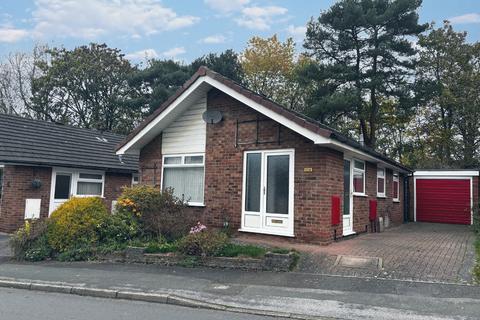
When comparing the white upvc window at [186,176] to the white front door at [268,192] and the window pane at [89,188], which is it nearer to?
the white front door at [268,192]

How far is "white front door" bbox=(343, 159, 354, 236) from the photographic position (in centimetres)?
1212

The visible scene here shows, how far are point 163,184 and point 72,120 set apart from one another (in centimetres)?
2737

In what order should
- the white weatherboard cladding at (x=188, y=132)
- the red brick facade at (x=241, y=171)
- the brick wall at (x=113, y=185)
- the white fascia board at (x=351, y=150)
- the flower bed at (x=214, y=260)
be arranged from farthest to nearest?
the brick wall at (x=113, y=185) < the white weatherboard cladding at (x=188, y=132) < the red brick facade at (x=241, y=171) < the white fascia board at (x=351, y=150) < the flower bed at (x=214, y=260)

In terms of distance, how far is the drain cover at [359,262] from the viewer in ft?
27.9

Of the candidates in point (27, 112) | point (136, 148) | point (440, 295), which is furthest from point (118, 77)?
point (440, 295)

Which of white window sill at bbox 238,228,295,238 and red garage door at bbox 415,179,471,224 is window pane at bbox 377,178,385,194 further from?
red garage door at bbox 415,179,471,224

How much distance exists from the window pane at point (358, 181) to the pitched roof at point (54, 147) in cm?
1092

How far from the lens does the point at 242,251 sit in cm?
925

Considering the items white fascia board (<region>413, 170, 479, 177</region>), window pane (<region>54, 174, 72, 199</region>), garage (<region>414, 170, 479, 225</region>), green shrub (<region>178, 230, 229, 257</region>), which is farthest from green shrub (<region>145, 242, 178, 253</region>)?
garage (<region>414, 170, 479, 225</region>)

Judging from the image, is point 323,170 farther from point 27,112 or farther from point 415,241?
point 27,112

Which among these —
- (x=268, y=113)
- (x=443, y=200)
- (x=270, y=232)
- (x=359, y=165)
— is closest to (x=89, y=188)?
(x=270, y=232)

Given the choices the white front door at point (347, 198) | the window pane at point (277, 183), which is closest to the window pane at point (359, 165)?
the white front door at point (347, 198)

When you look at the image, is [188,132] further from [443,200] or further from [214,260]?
[443,200]

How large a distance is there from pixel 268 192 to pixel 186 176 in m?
3.10
